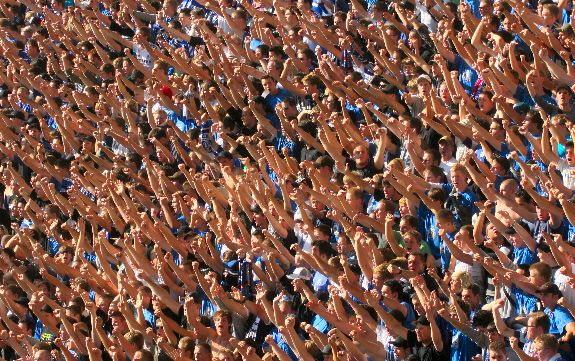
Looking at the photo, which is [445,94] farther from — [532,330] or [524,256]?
[532,330]

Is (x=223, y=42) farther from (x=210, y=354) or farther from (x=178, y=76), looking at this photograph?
(x=210, y=354)

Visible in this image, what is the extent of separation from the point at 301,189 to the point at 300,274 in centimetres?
85

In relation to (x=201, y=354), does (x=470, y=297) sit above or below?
above

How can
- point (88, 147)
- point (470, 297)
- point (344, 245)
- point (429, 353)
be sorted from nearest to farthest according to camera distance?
point (429, 353)
point (470, 297)
point (344, 245)
point (88, 147)

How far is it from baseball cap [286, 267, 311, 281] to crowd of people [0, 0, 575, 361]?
3 cm

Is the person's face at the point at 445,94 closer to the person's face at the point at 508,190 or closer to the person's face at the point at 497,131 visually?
the person's face at the point at 497,131

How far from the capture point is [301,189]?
12039mm

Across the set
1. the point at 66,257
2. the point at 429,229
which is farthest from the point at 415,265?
the point at 66,257

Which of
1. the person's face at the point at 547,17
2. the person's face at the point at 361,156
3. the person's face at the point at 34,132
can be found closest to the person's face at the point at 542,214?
the person's face at the point at 361,156

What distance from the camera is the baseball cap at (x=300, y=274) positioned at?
1144cm

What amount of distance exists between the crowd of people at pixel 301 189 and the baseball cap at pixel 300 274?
3cm

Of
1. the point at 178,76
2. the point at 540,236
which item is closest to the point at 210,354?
the point at 540,236

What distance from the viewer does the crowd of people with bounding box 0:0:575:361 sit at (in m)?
10.3

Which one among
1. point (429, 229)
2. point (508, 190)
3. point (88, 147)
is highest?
point (508, 190)
